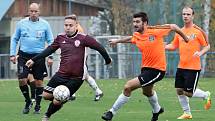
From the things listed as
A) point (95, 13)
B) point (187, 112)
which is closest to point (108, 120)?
point (187, 112)

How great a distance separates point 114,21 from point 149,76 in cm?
3217

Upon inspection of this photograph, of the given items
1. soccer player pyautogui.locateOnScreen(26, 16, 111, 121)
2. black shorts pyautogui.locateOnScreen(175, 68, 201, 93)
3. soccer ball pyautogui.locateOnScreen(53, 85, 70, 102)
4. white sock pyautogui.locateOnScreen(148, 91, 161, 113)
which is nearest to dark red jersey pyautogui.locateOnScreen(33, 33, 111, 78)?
soccer player pyautogui.locateOnScreen(26, 16, 111, 121)

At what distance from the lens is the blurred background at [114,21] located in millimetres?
35812

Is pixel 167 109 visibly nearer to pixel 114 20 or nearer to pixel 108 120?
pixel 108 120

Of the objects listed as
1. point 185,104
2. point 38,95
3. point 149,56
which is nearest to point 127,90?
point 149,56

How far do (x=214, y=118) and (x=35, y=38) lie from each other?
4.07 metres

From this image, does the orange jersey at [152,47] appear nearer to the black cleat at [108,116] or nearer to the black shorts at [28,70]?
the black cleat at [108,116]

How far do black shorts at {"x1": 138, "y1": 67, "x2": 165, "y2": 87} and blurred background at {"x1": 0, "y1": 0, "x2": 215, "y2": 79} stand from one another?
20.2 metres

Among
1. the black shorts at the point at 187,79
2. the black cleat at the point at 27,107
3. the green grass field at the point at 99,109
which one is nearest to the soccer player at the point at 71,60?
the green grass field at the point at 99,109

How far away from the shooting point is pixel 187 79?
1459cm

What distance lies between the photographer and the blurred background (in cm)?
3581

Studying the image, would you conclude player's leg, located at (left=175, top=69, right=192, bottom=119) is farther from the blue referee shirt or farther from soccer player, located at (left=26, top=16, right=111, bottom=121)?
the blue referee shirt

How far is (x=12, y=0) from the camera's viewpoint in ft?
151

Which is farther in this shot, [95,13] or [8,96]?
[95,13]
